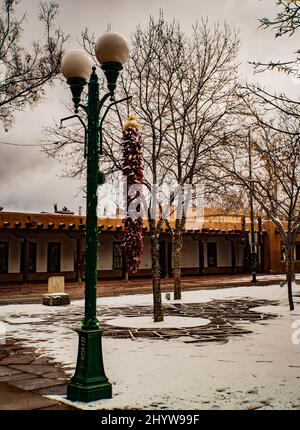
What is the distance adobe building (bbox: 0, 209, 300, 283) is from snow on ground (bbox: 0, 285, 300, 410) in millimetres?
13241

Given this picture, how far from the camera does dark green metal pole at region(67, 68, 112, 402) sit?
529 centimetres

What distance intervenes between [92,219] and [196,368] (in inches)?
111

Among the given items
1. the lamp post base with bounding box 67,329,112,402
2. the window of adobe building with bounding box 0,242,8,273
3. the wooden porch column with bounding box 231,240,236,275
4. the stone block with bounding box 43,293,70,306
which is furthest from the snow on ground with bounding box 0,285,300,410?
the wooden porch column with bounding box 231,240,236,275

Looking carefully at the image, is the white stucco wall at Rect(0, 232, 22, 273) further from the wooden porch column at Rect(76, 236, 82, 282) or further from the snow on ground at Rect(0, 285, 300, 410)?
the snow on ground at Rect(0, 285, 300, 410)

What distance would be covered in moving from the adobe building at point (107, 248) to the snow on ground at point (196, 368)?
13.2 m

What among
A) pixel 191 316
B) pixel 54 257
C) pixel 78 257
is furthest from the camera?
pixel 54 257

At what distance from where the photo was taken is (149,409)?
16.1ft

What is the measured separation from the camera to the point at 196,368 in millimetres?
6727

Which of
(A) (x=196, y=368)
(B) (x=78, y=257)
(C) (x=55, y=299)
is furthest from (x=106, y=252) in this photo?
(A) (x=196, y=368)

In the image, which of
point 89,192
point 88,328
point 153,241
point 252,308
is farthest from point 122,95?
point 88,328

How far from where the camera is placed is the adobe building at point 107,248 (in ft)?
92.2

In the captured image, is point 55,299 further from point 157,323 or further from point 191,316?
point 157,323

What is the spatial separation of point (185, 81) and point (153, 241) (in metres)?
6.11
